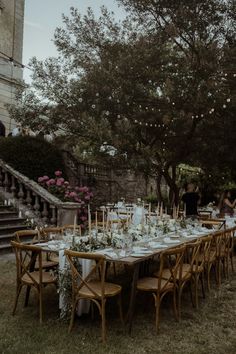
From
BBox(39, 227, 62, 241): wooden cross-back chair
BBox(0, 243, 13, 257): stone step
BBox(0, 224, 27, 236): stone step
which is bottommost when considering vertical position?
BBox(0, 243, 13, 257): stone step

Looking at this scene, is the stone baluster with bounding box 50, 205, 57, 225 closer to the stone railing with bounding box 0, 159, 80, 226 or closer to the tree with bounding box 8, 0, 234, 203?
the stone railing with bounding box 0, 159, 80, 226

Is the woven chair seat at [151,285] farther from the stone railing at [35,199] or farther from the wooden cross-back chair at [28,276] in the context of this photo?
the stone railing at [35,199]

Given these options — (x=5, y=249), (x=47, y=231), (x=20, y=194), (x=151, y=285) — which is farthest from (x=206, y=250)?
(x=20, y=194)

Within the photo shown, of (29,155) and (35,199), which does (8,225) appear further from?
(29,155)

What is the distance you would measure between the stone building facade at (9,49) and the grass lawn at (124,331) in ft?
44.6

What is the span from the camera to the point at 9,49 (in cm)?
1836

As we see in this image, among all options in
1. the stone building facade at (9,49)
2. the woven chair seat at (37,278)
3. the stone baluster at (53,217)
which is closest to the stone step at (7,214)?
the stone baluster at (53,217)

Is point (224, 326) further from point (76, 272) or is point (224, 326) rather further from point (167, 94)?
point (167, 94)

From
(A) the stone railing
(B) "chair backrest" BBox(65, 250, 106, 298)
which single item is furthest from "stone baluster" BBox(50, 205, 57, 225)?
(B) "chair backrest" BBox(65, 250, 106, 298)

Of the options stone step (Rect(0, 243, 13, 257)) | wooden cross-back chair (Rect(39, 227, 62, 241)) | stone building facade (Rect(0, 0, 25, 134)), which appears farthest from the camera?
stone building facade (Rect(0, 0, 25, 134))

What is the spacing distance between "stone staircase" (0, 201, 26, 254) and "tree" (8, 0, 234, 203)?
2735mm

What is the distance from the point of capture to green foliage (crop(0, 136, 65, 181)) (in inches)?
440

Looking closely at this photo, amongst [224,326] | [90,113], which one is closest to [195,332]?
[224,326]

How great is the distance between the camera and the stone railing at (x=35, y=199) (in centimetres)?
961
